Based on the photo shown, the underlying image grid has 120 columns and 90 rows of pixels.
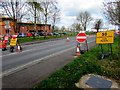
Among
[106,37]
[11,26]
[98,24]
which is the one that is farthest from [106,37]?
[98,24]

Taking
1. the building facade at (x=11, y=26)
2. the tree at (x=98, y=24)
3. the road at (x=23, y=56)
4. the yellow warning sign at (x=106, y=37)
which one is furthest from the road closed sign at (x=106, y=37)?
the tree at (x=98, y=24)

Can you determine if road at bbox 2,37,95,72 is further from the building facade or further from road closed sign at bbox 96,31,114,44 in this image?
the building facade

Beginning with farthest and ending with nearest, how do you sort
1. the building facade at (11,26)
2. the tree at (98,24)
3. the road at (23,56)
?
the tree at (98,24)
the building facade at (11,26)
the road at (23,56)

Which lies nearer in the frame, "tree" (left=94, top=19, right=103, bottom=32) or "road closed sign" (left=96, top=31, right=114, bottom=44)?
"road closed sign" (left=96, top=31, right=114, bottom=44)

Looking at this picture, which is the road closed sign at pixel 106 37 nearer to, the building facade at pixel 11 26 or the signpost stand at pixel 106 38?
the signpost stand at pixel 106 38

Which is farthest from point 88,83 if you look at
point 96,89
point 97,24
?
point 97,24

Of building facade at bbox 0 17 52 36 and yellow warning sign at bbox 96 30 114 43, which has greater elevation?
building facade at bbox 0 17 52 36

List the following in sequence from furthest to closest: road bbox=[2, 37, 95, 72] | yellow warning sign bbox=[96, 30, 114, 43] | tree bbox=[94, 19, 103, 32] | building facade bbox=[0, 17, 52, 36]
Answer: tree bbox=[94, 19, 103, 32] → building facade bbox=[0, 17, 52, 36] → yellow warning sign bbox=[96, 30, 114, 43] → road bbox=[2, 37, 95, 72]

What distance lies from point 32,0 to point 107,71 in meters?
22.3

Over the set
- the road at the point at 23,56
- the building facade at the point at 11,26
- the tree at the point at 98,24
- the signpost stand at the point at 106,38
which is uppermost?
the tree at the point at 98,24

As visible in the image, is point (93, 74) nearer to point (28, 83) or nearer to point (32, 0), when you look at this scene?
point (28, 83)

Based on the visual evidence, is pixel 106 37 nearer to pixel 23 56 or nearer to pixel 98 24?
pixel 23 56

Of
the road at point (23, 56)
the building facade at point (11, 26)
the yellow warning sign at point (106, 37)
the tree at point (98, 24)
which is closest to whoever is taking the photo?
the road at point (23, 56)

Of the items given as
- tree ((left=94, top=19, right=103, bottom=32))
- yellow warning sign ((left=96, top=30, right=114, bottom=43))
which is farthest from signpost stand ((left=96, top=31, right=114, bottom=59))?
tree ((left=94, top=19, right=103, bottom=32))
